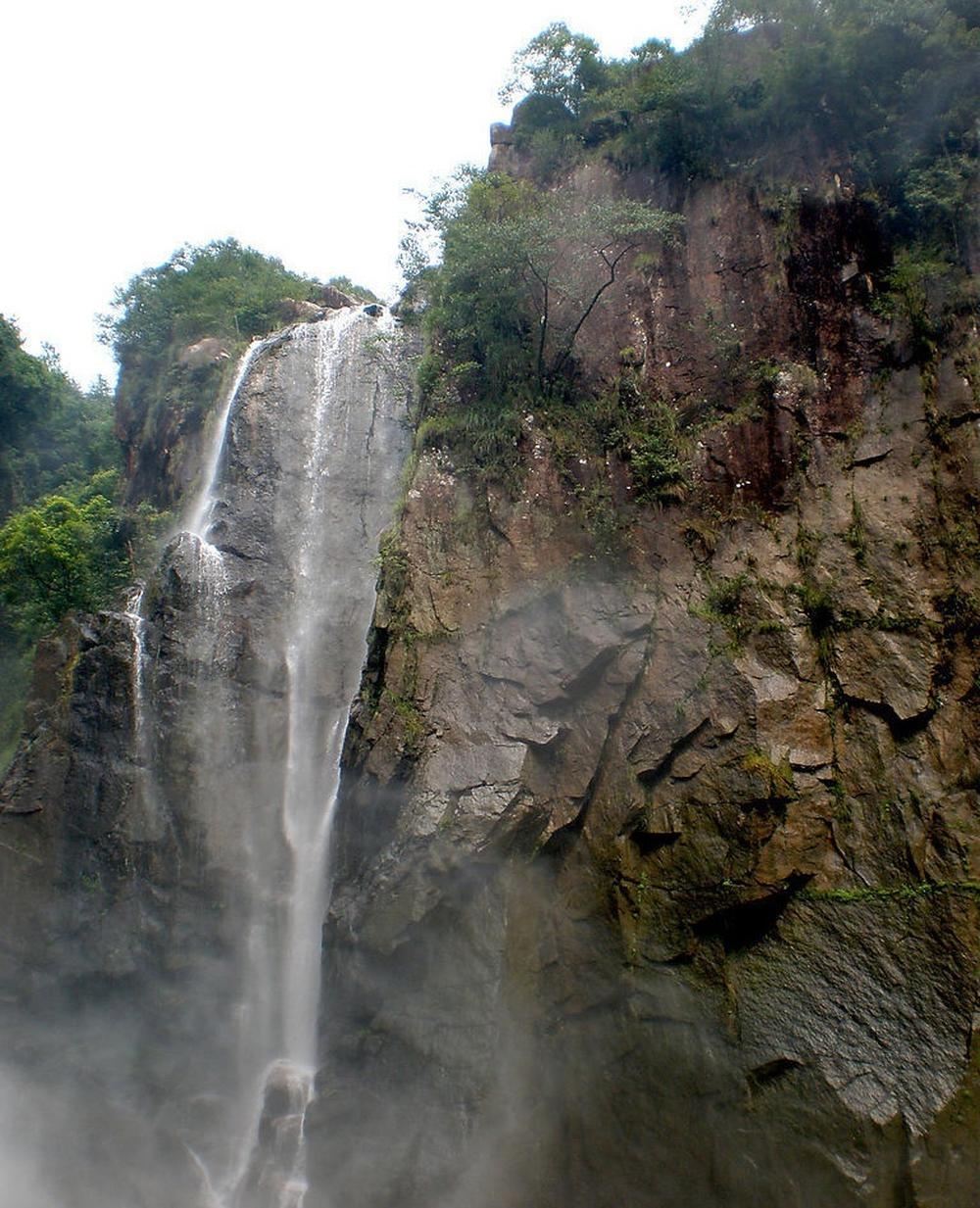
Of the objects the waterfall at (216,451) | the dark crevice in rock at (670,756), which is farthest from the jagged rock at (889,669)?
the waterfall at (216,451)

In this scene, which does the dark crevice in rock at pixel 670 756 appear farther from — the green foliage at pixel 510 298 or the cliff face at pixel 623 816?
the green foliage at pixel 510 298

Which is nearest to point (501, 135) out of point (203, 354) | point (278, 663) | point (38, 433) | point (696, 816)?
point (203, 354)

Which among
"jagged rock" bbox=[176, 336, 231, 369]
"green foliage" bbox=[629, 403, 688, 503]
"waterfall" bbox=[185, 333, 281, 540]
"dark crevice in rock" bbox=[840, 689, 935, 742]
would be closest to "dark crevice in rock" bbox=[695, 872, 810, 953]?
"dark crevice in rock" bbox=[840, 689, 935, 742]

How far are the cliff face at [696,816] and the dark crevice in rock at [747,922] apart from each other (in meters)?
0.04

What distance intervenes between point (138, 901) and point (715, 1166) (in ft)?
30.9

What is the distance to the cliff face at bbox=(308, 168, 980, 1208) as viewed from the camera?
29.0ft

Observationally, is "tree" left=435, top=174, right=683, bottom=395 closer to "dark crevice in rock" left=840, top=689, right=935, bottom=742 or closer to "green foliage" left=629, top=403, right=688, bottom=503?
"green foliage" left=629, top=403, right=688, bottom=503

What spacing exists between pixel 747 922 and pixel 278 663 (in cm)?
883

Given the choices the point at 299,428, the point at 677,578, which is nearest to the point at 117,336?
the point at 299,428

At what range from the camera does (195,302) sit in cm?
2288

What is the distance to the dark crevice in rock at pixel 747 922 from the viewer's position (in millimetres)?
9562

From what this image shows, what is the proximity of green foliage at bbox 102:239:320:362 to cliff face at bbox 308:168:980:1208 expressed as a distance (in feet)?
42.5

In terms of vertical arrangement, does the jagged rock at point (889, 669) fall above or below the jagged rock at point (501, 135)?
below

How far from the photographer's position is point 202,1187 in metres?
11.2
